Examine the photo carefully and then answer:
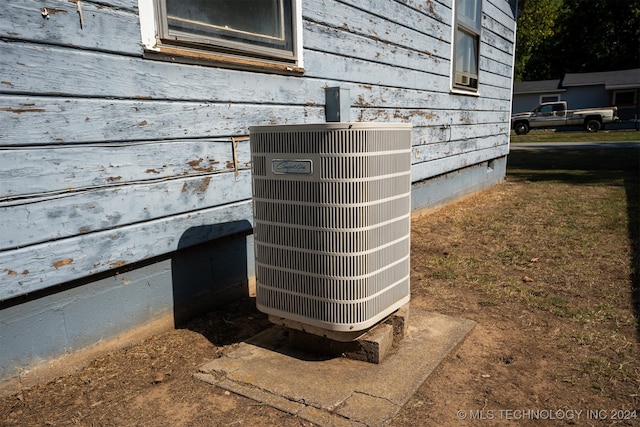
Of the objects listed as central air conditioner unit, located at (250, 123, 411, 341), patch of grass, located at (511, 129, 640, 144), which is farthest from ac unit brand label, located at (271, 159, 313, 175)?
patch of grass, located at (511, 129, 640, 144)

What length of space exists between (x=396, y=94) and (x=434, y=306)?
8.43 ft

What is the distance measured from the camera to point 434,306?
3.56 metres

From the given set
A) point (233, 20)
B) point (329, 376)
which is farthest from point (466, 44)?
point (329, 376)

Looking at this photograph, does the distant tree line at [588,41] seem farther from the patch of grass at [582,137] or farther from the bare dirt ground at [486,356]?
the bare dirt ground at [486,356]

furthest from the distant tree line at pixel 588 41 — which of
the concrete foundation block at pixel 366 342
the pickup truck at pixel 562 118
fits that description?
the concrete foundation block at pixel 366 342

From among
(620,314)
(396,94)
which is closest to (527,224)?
(396,94)

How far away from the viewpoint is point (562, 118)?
2948cm

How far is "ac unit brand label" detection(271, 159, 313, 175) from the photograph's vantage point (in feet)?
7.99

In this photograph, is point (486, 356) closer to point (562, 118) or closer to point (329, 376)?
point (329, 376)

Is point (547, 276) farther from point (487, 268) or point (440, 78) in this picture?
point (440, 78)

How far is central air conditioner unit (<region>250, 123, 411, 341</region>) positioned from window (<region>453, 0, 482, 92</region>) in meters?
4.65

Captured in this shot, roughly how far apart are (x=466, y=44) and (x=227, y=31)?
16.3 feet

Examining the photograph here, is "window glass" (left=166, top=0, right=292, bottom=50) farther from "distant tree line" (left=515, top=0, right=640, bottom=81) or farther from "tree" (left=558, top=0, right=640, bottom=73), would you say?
"tree" (left=558, top=0, right=640, bottom=73)

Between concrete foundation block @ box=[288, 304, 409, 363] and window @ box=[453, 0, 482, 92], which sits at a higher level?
window @ box=[453, 0, 482, 92]
